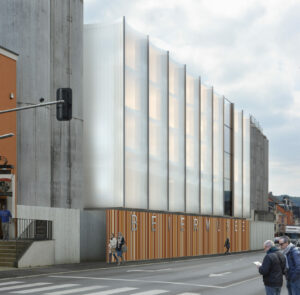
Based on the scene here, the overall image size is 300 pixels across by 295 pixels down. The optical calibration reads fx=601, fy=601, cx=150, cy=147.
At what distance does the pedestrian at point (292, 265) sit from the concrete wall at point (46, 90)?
23.8m

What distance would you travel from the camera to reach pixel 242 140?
74562 millimetres

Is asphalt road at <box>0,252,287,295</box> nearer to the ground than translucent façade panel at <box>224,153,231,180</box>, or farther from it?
nearer to the ground

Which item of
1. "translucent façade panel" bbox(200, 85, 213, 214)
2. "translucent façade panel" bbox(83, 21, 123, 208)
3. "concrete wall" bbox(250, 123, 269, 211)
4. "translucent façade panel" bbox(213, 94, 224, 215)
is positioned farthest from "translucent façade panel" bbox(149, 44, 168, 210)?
"concrete wall" bbox(250, 123, 269, 211)

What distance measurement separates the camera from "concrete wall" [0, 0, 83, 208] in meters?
35.1

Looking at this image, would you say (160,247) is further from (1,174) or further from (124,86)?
(1,174)

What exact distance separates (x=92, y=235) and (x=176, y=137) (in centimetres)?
1854

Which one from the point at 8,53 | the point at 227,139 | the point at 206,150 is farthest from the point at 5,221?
the point at 227,139

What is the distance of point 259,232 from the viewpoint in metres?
80.7

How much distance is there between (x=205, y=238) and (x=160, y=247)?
12403mm

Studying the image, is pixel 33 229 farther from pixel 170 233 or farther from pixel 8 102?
pixel 170 233

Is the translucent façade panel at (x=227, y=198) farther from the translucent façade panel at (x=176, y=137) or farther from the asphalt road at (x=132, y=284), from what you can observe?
the asphalt road at (x=132, y=284)

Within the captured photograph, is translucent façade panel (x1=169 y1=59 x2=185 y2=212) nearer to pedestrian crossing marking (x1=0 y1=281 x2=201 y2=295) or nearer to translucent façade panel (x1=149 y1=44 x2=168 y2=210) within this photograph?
translucent façade panel (x1=149 y1=44 x2=168 y2=210)

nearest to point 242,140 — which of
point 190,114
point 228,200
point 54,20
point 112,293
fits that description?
point 228,200

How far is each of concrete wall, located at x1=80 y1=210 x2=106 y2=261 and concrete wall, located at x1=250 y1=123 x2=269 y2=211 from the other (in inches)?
1774
